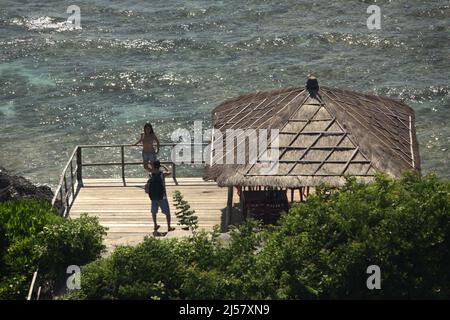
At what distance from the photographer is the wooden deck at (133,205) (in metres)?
21.6

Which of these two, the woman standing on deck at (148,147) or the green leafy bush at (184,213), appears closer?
the green leafy bush at (184,213)

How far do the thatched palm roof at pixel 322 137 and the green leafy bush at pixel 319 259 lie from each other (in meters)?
3.38

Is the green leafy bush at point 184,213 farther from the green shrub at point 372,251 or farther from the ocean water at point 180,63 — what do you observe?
the ocean water at point 180,63

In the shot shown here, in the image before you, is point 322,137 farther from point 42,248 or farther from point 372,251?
point 42,248

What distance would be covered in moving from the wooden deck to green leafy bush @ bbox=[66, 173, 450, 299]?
4.28 m

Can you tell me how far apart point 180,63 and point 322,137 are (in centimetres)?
2257

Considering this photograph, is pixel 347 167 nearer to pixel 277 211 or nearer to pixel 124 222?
pixel 277 211

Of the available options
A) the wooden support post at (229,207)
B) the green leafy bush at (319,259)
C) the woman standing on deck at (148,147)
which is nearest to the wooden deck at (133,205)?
the wooden support post at (229,207)

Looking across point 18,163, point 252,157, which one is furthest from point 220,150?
point 18,163

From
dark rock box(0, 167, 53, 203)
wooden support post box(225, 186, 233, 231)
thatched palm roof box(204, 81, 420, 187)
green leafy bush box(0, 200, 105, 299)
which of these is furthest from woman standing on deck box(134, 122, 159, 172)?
dark rock box(0, 167, 53, 203)

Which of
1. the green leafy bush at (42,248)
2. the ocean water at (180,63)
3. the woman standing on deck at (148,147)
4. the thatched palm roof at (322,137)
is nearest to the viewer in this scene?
the green leafy bush at (42,248)

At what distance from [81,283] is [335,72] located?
26.4 metres

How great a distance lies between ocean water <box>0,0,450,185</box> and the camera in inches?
1452

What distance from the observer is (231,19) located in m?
46.8
